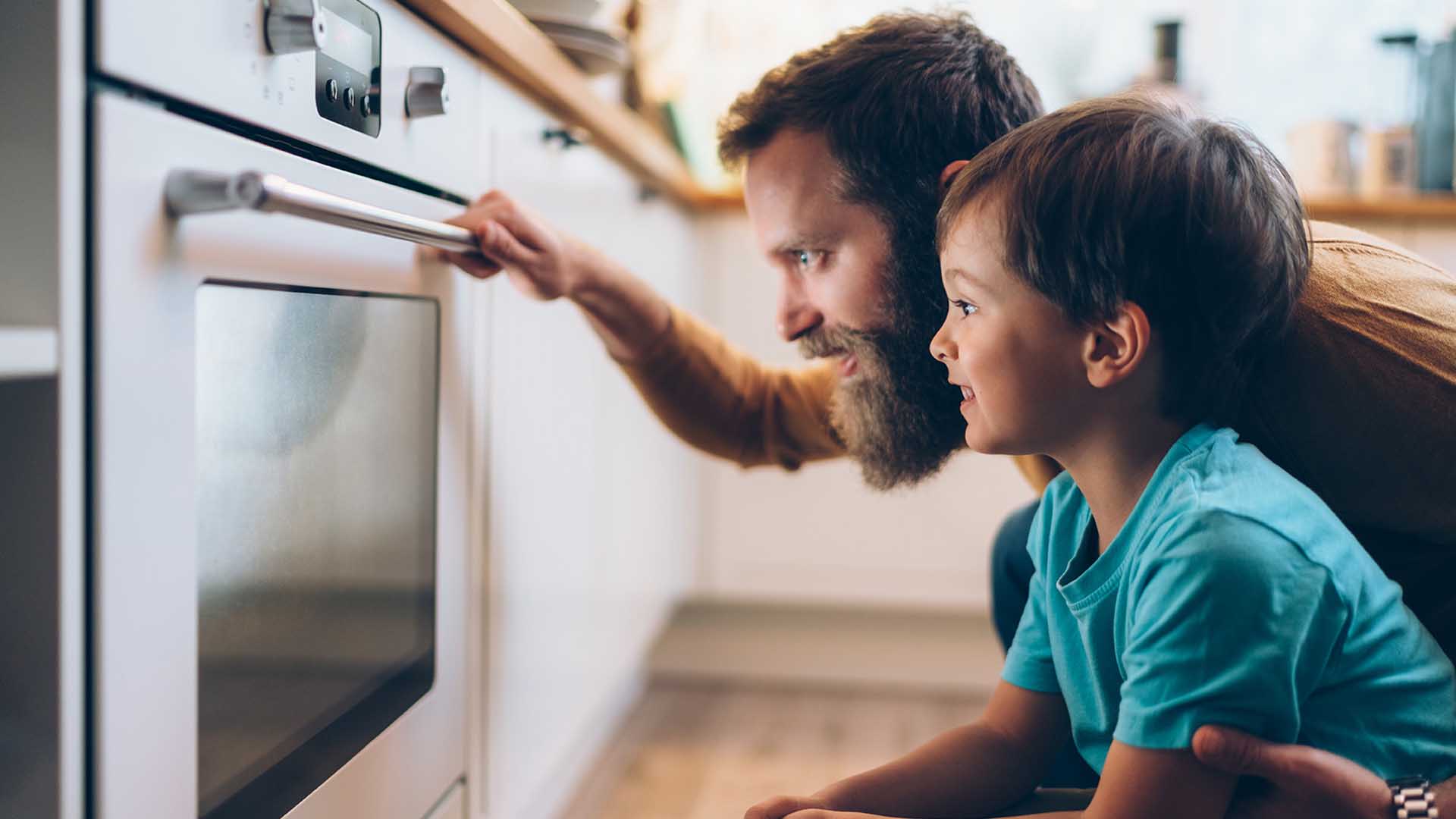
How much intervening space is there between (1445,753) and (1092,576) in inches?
8.4

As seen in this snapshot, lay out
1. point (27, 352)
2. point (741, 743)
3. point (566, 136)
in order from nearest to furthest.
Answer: point (27, 352)
point (566, 136)
point (741, 743)

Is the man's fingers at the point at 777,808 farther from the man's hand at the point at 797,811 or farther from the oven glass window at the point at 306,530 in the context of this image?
the oven glass window at the point at 306,530

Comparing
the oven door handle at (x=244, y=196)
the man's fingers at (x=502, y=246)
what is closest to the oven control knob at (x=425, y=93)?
the man's fingers at (x=502, y=246)

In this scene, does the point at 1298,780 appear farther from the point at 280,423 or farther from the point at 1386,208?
the point at 1386,208

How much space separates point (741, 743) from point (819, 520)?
1.41 feet

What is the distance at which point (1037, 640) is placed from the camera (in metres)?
0.79

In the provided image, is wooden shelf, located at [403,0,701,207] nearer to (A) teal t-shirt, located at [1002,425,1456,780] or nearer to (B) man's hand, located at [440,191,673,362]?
(B) man's hand, located at [440,191,673,362]

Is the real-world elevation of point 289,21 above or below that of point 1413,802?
above

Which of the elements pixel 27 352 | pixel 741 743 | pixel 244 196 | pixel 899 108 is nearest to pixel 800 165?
pixel 899 108

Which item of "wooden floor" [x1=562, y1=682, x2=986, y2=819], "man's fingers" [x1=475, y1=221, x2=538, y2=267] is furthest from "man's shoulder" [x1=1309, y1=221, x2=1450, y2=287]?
"wooden floor" [x1=562, y1=682, x2=986, y2=819]

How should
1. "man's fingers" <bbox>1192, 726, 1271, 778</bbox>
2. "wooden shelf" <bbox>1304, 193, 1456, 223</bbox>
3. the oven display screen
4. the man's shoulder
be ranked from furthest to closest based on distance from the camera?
"wooden shelf" <bbox>1304, 193, 1456, 223</bbox> → the man's shoulder → the oven display screen → "man's fingers" <bbox>1192, 726, 1271, 778</bbox>

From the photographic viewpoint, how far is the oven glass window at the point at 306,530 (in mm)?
576

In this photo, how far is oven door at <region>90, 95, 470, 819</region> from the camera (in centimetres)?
49

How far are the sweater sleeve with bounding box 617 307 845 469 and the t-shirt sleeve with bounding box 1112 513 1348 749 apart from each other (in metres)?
0.63
